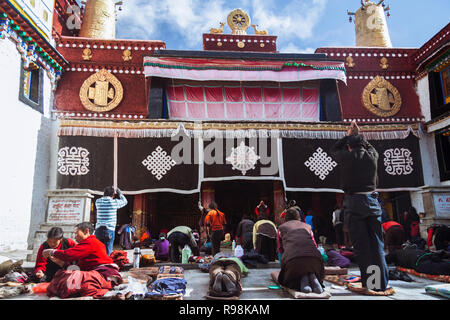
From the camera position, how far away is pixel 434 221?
324 inches

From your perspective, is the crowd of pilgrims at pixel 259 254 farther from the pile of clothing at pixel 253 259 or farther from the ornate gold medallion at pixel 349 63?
the ornate gold medallion at pixel 349 63

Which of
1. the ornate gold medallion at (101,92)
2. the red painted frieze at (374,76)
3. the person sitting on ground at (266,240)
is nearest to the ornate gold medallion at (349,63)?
the red painted frieze at (374,76)

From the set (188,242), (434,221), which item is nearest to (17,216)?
(188,242)

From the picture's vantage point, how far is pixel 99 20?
41.4ft

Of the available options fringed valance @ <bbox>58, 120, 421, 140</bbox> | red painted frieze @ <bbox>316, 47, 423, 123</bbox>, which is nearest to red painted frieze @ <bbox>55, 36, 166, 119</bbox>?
fringed valance @ <bbox>58, 120, 421, 140</bbox>

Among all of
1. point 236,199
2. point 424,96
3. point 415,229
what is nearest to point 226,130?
point 236,199

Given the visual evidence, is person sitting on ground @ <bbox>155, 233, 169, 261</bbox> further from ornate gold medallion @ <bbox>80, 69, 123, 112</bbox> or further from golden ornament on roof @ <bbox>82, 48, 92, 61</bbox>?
golden ornament on roof @ <bbox>82, 48, 92, 61</bbox>

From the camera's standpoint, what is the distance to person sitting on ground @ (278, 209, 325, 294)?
3351mm

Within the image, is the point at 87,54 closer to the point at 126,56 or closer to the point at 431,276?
the point at 126,56

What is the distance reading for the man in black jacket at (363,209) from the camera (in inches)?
134

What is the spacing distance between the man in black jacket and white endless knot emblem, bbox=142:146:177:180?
649cm

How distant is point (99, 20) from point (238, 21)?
606 centimetres

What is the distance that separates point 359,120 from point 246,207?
5.71 m
